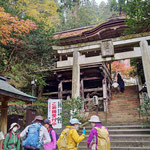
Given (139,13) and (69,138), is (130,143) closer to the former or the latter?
(69,138)

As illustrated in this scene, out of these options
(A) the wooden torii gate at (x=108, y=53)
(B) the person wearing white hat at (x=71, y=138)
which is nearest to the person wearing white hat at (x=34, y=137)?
(B) the person wearing white hat at (x=71, y=138)

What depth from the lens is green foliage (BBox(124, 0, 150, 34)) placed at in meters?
8.97

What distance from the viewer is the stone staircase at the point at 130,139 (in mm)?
5203

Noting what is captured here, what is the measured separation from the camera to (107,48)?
857 centimetres

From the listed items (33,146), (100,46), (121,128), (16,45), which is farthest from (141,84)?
(33,146)

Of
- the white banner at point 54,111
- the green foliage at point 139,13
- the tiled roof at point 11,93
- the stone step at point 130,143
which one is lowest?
the stone step at point 130,143

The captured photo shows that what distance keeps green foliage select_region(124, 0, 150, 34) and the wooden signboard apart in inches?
89.1

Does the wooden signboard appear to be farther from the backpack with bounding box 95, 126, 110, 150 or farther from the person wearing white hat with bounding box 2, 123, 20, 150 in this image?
the person wearing white hat with bounding box 2, 123, 20, 150

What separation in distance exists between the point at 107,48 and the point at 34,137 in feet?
21.3

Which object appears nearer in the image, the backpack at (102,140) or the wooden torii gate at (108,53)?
the backpack at (102,140)

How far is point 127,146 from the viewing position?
5.33 m

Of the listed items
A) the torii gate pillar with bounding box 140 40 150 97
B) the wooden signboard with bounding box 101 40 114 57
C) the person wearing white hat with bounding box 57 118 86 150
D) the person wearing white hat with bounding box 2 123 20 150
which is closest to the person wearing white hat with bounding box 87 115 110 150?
the person wearing white hat with bounding box 57 118 86 150

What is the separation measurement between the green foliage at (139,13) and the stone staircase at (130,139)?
6.22m

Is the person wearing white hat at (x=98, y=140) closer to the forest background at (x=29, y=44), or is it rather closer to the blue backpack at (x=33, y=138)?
the blue backpack at (x=33, y=138)
